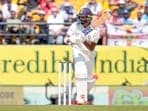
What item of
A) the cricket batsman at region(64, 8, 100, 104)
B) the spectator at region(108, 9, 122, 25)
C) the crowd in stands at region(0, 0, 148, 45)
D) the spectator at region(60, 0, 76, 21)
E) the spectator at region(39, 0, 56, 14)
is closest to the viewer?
the cricket batsman at region(64, 8, 100, 104)

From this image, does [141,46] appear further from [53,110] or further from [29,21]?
[53,110]

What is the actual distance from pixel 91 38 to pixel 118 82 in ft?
7.27

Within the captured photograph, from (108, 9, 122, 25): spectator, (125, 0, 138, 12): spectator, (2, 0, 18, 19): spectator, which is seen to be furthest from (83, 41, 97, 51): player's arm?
(125, 0, 138, 12): spectator

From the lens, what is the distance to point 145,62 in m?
14.1

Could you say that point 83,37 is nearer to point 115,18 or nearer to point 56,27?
point 56,27

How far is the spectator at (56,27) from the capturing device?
50.9 ft

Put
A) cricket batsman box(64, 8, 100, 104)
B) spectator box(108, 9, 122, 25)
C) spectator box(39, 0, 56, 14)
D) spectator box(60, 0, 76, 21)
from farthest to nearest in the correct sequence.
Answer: spectator box(39, 0, 56, 14), spectator box(60, 0, 76, 21), spectator box(108, 9, 122, 25), cricket batsman box(64, 8, 100, 104)

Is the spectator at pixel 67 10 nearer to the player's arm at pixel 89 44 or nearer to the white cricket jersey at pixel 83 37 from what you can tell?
the white cricket jersey at pixel 83 37

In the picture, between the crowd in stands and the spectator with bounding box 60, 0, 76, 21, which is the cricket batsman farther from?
the spectator with bounding box 60, 0, 76, 21

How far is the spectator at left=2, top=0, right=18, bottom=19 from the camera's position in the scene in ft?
55.1

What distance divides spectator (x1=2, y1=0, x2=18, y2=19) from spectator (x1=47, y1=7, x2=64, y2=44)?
1.03 metres

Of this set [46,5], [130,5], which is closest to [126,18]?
[130,5]

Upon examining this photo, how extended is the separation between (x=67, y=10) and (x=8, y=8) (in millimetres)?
1599

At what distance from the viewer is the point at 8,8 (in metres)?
17.0
